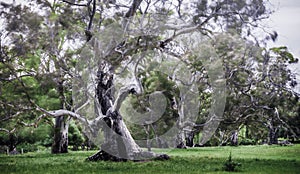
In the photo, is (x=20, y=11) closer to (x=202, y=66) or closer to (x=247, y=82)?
(x=202, y=66)

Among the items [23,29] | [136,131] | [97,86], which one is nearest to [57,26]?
[23,29]

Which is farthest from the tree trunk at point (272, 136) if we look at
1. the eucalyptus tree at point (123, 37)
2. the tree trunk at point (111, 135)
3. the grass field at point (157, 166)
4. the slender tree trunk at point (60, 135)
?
the tree trunk at point (111, 135)

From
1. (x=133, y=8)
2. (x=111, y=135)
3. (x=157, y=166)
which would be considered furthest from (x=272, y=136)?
(x=157, y=166)

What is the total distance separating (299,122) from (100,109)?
22579 millimetres

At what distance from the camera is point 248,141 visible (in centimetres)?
5075

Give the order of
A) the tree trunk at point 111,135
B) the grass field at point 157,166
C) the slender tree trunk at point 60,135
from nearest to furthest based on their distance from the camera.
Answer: the grass field at point 157,166
the tree trunk at point 111,135
the slender tree trunk at point 60,135

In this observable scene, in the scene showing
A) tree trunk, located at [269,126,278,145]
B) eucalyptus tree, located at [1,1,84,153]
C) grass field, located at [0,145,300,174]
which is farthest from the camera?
tree trunk, located at [269,126,278,145]

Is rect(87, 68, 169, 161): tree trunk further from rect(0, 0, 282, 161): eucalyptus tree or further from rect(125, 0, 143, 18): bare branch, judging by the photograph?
rect(125, 0, 143, 18): bare branch

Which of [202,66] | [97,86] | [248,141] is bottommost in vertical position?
[248,141]

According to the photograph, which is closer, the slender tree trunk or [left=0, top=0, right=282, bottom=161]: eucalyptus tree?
[left=0, top=0, right=282, bottom=161]: eucalyptus tree

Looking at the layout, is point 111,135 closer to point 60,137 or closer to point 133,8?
point 133,8

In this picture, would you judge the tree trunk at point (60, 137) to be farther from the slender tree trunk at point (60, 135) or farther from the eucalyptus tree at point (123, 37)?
the eucalyptus tree at point (123, 37)

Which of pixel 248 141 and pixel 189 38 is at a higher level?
pixel 189 38

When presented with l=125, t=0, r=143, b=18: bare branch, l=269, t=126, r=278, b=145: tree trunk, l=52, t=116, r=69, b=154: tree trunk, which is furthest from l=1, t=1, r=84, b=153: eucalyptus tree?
l=269, t=126, r=278, b=145: tree trunk
